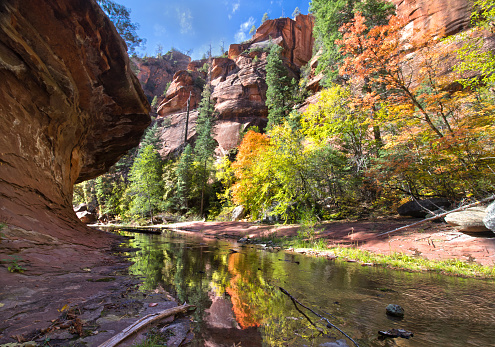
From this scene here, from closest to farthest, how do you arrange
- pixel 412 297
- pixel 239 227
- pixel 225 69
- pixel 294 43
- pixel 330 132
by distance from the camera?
pixel 412 297
pixel 330 132
pixel 239 227
pixel 294 43
pixel 225 69

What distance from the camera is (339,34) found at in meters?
18.7

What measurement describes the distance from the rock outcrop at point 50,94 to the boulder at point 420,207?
14563 millimetres

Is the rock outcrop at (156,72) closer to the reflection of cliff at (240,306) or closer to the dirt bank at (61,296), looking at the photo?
the dirt bank at (61,296)

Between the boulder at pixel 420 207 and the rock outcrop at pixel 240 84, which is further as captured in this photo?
the rock outcrop at pixel 240 84

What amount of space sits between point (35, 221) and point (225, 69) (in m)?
51.3

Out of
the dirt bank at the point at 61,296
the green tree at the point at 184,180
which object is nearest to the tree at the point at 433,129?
the dirt bank at the point at 61,296

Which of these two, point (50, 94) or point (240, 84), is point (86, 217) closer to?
point (50, 94)

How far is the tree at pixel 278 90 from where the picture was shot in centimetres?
3247

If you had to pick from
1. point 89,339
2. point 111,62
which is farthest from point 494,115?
point 111,62

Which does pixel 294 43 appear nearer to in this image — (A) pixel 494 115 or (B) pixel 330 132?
(B) pixel 330 132

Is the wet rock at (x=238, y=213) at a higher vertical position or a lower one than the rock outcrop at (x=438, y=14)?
lower

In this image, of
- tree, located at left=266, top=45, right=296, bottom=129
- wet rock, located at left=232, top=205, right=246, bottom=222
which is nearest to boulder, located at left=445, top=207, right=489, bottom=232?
wet rock, located at left=232, top=205, right=246, bottom=222

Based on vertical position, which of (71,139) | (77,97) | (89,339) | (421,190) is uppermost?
(77,97)

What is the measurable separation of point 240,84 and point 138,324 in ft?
148
